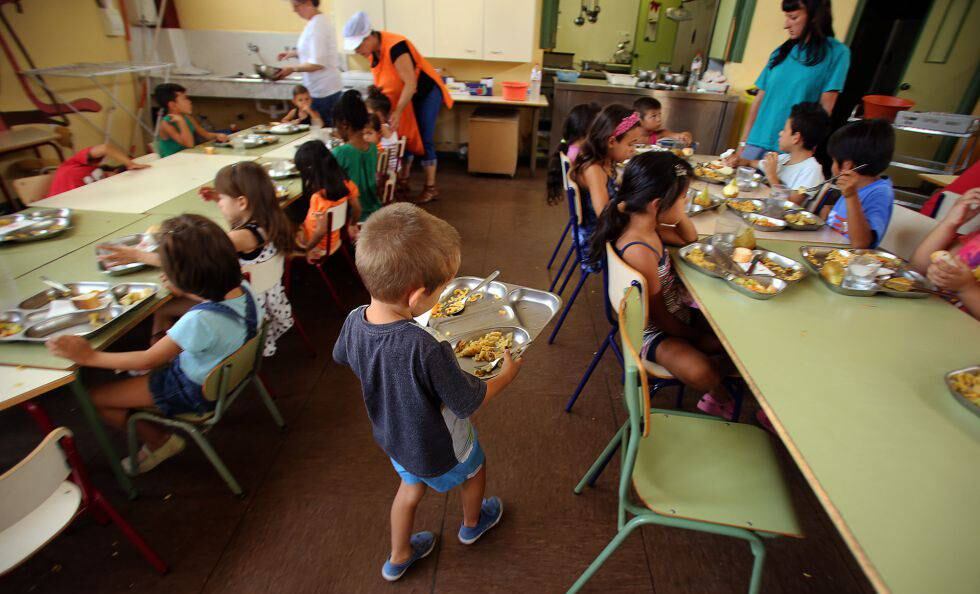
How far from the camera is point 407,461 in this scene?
1181mm

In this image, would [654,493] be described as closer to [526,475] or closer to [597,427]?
[526,475]

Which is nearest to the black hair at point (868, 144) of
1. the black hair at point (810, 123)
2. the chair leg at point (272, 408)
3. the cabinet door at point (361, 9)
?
the black hair at point (810, 123)

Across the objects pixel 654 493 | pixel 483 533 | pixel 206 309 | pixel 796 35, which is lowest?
pixel 483 533

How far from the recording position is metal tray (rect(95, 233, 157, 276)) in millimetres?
1622

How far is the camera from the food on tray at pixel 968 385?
1.06 metres

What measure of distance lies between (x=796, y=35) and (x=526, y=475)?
3.21 metres

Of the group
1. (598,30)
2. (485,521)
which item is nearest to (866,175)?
(485,521)

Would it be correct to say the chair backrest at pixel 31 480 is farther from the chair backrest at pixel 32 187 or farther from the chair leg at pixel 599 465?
the chair backrest at pixel 32 187

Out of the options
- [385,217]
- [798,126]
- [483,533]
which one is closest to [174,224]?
[385,217]

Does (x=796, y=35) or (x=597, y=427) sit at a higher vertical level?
(x=796, y=35)

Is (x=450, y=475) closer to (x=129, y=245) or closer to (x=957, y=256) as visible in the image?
(x=129, y=245)

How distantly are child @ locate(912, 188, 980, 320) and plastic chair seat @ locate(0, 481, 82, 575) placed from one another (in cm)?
254

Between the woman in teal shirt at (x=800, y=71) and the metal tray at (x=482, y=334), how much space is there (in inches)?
116

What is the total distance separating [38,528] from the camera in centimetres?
113
